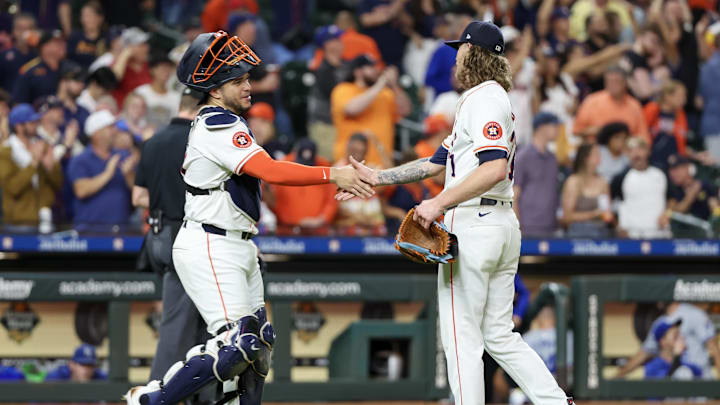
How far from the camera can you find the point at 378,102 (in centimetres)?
1010

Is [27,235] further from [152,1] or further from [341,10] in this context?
[341,10]

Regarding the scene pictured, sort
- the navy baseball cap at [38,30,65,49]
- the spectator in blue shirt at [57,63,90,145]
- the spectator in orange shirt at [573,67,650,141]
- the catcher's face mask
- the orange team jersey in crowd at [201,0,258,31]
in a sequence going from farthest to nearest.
A: the orange team jersey in crowd at [201,0,258,31], the spectator in orange shirt at [573,67,650,141], the navy baseball cap at [38,30,65,49], the spectator in blue shirt at [57,63,90,145], the catcher's face mask

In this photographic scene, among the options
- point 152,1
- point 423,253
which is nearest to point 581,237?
point 423,253

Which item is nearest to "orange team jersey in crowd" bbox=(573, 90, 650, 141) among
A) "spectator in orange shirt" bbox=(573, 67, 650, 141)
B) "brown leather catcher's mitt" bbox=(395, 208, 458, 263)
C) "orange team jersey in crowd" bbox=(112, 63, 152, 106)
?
"spectator in orange shirt" bbox=(573, 67, 650, 141)

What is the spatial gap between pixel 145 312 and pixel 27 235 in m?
1.23

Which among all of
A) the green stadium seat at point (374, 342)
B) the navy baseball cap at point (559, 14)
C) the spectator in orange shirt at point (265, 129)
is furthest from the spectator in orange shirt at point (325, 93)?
the navy baseball cap at point (559, 14)

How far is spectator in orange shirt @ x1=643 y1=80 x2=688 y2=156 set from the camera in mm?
11289

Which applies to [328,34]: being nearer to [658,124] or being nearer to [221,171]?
[658,124]

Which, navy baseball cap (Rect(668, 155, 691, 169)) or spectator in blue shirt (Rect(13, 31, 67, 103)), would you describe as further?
navy baseball cap (Rect(668, 155, 691, 169))

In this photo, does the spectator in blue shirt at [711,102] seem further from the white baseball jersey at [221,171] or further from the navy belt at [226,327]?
the navy belt at [226,327]

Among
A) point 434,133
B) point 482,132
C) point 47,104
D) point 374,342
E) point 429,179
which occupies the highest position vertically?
point 47,104

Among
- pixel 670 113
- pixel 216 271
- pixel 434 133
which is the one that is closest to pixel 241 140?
pixel 216 271

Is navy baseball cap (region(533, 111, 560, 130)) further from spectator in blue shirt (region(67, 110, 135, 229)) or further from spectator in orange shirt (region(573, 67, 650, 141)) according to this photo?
spectator in blue shirt (region(67, 110, 135, 229))

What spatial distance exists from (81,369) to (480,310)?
373 centimetres
